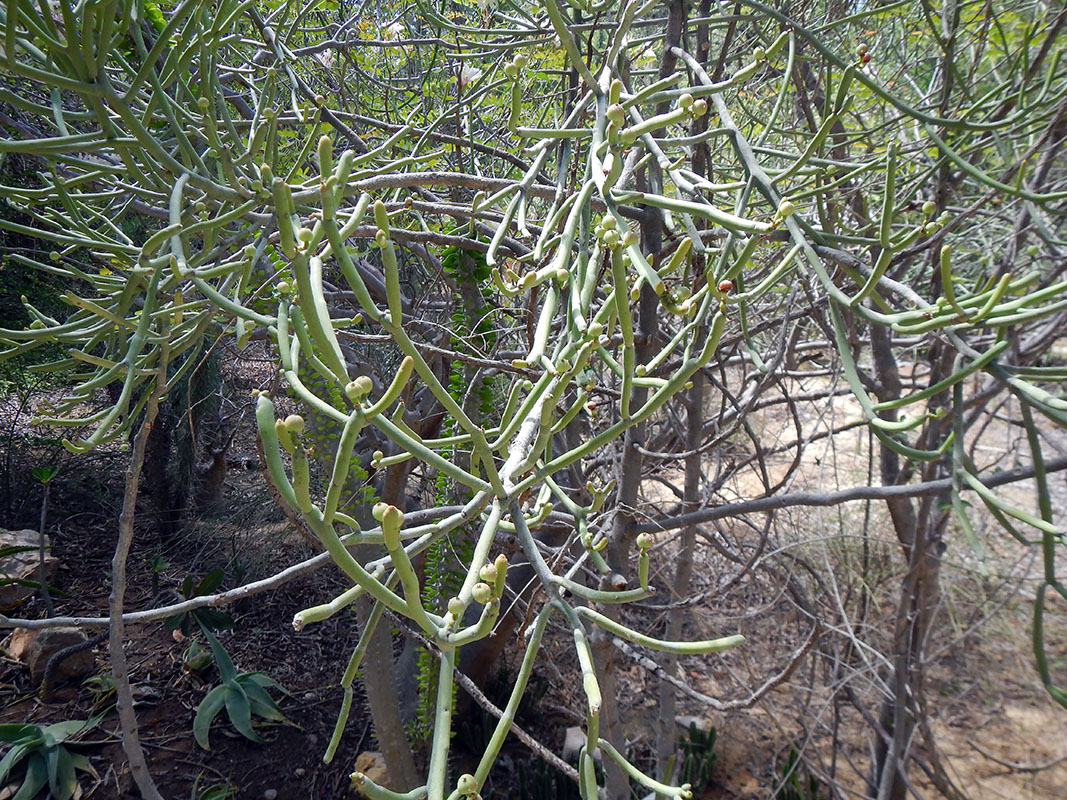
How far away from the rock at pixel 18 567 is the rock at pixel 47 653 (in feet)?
0.65

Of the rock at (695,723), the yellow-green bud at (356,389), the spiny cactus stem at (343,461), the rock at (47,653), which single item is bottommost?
the rock at (47,653)

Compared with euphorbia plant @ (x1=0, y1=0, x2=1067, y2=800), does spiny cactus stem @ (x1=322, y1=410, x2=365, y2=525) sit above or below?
below

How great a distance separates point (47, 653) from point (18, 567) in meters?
0.66

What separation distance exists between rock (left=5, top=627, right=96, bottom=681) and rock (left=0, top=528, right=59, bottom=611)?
0.65 feet

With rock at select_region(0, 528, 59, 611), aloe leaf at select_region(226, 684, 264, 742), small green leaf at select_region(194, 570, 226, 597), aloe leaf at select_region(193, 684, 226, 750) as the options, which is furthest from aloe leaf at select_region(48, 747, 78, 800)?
rock at select_region(0, 528, 59, 611)

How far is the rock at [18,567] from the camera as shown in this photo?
3.07m

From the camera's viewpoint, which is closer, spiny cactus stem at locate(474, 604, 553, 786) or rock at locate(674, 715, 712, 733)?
spiny cactus stem at locate(474, 604, 553, 786)

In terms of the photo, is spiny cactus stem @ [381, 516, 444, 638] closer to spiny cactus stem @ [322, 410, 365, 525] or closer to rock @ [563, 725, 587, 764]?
spiny cactus stem @ [322, 410, 365, 525]

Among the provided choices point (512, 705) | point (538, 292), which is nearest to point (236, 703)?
point (538, 292)

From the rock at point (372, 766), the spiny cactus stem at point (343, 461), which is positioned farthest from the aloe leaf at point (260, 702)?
the spiny cactus stem at point (343, 461)

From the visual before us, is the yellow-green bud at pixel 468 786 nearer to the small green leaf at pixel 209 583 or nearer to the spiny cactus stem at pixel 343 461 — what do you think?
the spiny cactus stem at pixel 343 461

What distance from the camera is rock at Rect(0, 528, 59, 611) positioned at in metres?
3.07

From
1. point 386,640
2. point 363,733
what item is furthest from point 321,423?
point 363,733

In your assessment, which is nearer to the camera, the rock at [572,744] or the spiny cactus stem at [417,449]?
the spiny cactus stem at [417,449]
